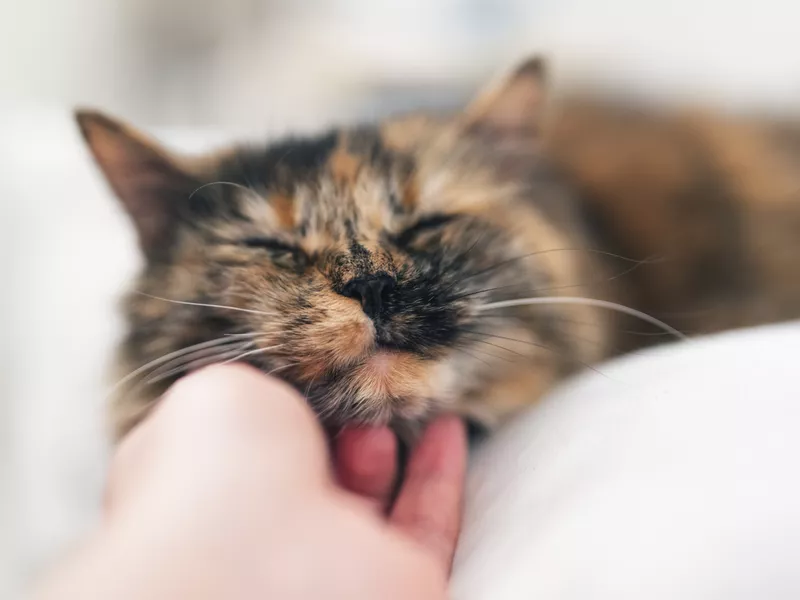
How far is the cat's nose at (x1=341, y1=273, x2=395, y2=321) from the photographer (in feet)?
1.52

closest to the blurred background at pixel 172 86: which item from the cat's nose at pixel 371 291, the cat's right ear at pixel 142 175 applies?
the cat's right ear at pixel 142 175

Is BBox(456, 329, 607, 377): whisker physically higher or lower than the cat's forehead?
lower

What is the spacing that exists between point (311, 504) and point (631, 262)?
0.53 m

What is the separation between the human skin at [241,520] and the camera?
35 centimetres

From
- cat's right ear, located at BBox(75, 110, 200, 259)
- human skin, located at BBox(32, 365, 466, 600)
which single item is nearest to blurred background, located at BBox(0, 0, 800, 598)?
cat's right ear, located at BBox(75, 110, 200, 259)

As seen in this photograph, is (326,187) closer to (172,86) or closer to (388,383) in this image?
(388,383)

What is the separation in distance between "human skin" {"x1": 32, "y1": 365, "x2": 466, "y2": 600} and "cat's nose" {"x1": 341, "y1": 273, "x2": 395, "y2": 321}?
0.08 meters

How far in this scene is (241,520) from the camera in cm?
36

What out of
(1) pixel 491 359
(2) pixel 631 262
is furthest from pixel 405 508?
(2) pixel 631 262

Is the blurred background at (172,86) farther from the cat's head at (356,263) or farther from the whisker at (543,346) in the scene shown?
the whisker at (543,346)

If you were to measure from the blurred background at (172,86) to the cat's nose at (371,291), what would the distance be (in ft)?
0.93

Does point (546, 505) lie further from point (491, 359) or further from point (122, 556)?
point (122, 556)

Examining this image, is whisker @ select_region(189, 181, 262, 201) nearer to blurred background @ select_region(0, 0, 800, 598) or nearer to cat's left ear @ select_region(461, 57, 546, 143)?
blurred background @ select_region(0, 0, 800, 598)

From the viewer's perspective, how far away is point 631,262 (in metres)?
0.76
